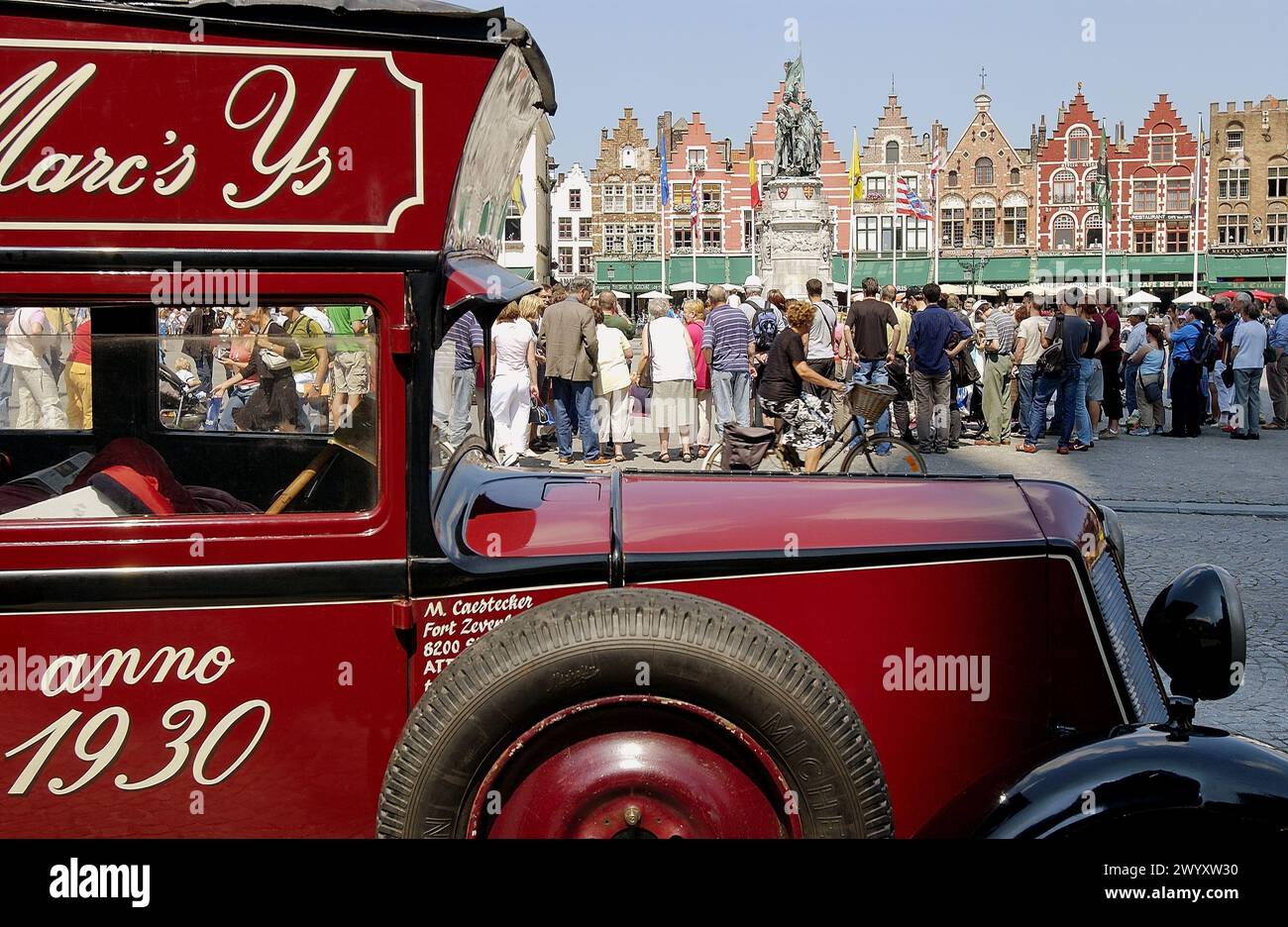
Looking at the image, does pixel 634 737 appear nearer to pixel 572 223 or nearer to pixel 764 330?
pixel 764 330

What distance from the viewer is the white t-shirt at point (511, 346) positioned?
12414 millimetres

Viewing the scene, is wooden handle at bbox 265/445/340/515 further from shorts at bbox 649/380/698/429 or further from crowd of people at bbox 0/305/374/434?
shorts at bbox 649/380/698/429

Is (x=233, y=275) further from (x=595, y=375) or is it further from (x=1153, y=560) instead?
(x=595, y=375)

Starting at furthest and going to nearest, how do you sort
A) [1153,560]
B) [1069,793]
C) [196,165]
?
[1153,560], [196,165], [1069,793]

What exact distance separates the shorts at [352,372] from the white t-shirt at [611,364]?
Result: 429 inches

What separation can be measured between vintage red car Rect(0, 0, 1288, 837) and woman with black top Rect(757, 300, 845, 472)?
24.3 ft

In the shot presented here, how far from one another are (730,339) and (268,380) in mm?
10932

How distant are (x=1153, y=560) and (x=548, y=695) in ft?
22.5

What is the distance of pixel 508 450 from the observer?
12.4 m

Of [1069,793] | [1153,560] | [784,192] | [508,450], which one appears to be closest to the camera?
[1069,793]

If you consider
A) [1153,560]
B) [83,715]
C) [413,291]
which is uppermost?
[413,291]

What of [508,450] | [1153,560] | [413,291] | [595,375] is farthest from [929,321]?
[413,291]

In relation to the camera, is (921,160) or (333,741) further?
(921,160)

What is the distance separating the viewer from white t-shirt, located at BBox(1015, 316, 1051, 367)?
1566 centimetres
